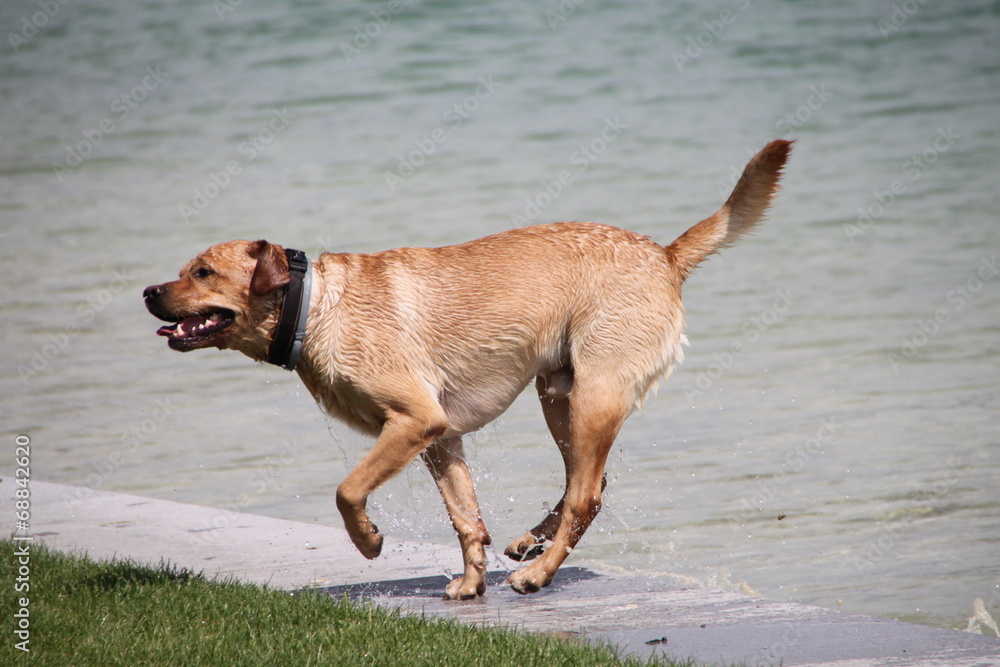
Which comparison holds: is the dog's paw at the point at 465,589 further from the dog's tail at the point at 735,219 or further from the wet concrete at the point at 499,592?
the dog's tail at the point at 735,219

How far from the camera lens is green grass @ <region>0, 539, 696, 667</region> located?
4578 millimetres

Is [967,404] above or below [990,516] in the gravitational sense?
below

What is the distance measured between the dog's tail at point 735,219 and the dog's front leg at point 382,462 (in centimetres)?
154

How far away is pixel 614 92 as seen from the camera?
29.7 metres

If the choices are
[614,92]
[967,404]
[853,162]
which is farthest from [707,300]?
[614,92]

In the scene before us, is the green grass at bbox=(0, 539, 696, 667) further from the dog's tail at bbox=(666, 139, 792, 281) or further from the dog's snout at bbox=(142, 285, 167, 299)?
the dog's tail at bbox=(666, 139, 792, 281)

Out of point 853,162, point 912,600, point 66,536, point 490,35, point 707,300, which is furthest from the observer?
point 490,35

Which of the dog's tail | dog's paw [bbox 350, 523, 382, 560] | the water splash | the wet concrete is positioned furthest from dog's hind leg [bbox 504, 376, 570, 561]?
the water splash

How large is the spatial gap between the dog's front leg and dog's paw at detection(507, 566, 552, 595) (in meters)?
0.65

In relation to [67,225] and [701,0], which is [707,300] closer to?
[67,225]

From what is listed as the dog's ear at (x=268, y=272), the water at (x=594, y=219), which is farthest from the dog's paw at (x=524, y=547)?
the dog's ear at (x=268, y=272)

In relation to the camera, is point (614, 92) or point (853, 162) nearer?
point (853, 162)

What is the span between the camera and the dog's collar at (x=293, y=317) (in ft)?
18.2

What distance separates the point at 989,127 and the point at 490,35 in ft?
51.5
